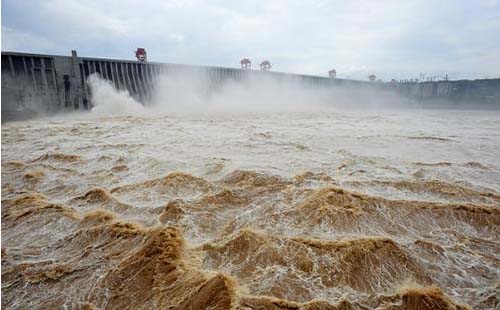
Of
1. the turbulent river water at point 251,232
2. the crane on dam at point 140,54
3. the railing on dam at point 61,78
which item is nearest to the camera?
the turbulent river water at point 251,232

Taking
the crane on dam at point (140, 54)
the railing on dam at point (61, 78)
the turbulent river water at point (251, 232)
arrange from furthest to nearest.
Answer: the crane on dam at point (140, 54) < the railing on dam at point (61, 78) < the turbulent river water at point (251, 232)

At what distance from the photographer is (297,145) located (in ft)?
30.3

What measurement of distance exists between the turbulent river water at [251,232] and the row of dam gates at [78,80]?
13.7 metres

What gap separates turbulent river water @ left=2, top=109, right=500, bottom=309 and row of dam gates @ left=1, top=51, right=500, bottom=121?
13.7 m

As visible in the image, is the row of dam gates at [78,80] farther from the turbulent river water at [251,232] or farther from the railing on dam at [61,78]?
the turbulent river water at [251,232]

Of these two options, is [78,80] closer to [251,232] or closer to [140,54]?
[140,54]

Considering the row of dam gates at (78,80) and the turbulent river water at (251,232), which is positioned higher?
the row of dam gates at (78,80)

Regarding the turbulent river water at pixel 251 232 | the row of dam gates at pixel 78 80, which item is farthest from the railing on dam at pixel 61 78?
the turbulent river water at pixel 251 232

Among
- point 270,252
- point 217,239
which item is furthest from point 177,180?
point 270,252

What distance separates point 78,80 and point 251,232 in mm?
21839

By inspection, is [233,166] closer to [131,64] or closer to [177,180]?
[177,180]

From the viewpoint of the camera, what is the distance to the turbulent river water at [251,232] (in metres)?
2.89

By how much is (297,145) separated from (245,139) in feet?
6.40

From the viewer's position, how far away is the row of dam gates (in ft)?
60.0
